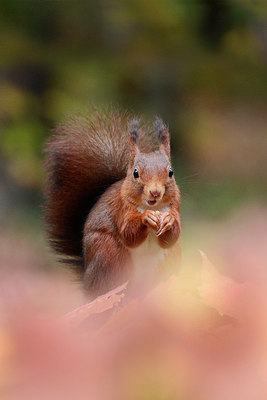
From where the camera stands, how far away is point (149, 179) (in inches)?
44.9

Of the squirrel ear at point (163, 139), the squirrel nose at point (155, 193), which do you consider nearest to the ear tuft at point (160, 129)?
the squirrel ear at point (163, 139)

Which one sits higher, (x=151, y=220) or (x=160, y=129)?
(x=160, y=129)

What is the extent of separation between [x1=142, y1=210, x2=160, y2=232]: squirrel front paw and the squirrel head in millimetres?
31

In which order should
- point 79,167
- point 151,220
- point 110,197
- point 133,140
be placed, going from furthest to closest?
point 79,167 < point 110,197 < point 133,140 < point 151,220

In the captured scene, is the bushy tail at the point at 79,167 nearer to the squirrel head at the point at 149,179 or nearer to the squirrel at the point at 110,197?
the squirrel at the point at 110,197

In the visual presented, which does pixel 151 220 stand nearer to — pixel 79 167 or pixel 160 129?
pixel 160 129

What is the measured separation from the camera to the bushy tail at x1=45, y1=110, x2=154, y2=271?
1.49 m

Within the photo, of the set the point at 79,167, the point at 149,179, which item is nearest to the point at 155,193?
the point at 149,179

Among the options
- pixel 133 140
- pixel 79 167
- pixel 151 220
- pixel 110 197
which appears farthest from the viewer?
pixel 79 167

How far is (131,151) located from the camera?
1229mm

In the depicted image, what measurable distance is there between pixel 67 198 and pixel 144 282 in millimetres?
472

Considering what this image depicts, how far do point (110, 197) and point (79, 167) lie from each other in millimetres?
213

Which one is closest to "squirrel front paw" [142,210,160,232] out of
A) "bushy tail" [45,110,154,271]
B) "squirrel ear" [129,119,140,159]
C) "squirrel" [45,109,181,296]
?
"squirrel" [45,109,181,296]

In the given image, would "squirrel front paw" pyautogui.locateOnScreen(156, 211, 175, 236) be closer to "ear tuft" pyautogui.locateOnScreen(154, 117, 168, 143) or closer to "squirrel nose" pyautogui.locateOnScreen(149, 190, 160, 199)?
"squirrel nose" pyautogui.locateOnScreen(149, 190, 160, 199)
